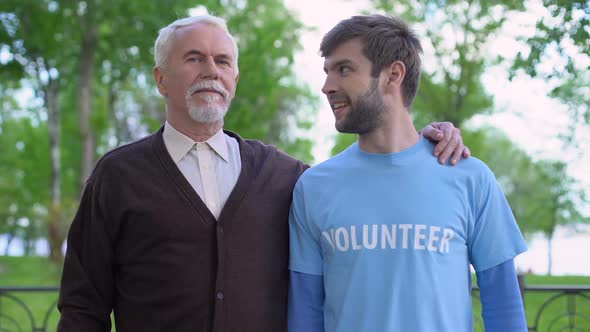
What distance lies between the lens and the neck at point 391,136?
2.86 metres

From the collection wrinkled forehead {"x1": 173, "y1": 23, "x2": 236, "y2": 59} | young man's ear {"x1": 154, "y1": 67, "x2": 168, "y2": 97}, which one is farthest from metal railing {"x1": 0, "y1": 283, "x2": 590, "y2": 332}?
wrinkled forehead {"x1": 173, "y1": 23, "x2": 236, "y2": 59}

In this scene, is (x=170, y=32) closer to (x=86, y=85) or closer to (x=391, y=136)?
(x=391, y=136)

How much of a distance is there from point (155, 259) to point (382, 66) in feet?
4.35

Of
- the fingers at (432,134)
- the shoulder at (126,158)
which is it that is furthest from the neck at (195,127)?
the fingers at (432,134)

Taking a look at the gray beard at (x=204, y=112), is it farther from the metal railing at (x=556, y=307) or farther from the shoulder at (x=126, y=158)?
the metal railing at (x=556, y=307)

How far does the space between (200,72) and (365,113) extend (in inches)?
34.7

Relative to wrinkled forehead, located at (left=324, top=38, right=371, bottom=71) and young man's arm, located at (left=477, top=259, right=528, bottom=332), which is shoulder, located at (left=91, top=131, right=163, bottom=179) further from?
young man's arm, located at (left=477, top=259, right=528, bottom=332)

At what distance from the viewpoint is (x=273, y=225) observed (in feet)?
10.3

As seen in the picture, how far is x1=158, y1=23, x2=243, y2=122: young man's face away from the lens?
125 inches

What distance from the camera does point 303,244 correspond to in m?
2.95

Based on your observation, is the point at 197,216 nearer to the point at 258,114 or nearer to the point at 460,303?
the point at 460,303

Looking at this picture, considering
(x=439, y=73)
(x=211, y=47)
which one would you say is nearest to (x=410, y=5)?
(x=439, y=73)

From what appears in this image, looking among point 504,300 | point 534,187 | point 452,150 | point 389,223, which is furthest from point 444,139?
point 534,187

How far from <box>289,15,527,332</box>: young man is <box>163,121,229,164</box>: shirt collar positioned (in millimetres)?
532
